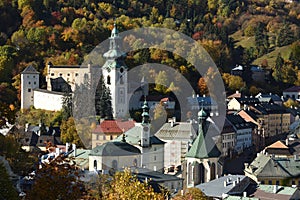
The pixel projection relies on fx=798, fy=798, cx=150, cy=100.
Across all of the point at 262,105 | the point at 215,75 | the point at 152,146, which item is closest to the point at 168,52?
the point at 215,75

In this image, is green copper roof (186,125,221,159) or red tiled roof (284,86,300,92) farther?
red tiled roof (284,86,300,92)

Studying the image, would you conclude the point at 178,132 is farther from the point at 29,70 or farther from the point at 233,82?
the point at 233,82

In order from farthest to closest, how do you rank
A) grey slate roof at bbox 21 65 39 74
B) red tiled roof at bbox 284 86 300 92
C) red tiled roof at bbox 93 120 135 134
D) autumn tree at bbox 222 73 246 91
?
1. red tiled roof at bbox 284 86 300 92
2. autumn tree at bbox 222 73 246 91
3. grey slate roof at bbox 21 65 39 74
4. red tiled roof at bbox 93 120 135 134

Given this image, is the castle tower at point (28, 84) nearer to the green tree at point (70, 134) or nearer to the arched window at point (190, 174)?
the green tree at point (70, 134)

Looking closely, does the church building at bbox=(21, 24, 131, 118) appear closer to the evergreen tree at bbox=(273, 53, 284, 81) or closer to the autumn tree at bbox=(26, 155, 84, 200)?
the evergreen tree at bbox=(273, 53, 284, 81)

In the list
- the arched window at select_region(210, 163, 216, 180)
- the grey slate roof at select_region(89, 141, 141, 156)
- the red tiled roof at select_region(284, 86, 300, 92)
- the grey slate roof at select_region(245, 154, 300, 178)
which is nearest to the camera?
the arched window at select_region(210, 163, 216, 180)

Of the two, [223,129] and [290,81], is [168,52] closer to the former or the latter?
[290,81]

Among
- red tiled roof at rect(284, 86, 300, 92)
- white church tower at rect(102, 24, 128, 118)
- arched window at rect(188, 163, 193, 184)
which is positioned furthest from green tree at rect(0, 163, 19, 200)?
red tiled roof at rect(284, 86, 300, 92)
